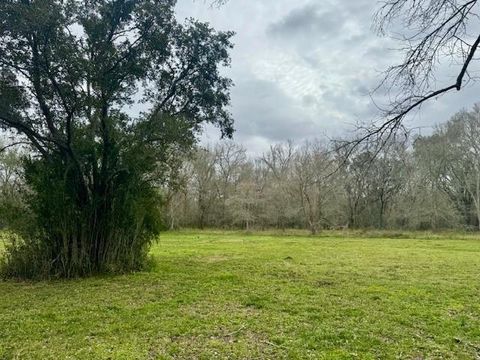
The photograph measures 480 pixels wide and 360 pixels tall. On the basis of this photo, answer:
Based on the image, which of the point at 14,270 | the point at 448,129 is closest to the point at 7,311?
the point at 14,270

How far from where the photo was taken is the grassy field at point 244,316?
389 centimetres

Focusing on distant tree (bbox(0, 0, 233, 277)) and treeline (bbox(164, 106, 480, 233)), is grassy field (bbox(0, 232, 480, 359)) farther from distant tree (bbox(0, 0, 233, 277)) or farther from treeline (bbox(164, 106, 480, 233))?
treeline (bbox(164, 106, 480, 233))

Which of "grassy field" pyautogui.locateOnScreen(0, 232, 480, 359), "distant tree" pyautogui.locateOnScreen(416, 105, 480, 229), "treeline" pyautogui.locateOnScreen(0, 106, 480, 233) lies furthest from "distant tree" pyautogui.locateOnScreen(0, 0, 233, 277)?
"distant tree" pyautogui.locateOnScreen(416, 105, 480, 229)

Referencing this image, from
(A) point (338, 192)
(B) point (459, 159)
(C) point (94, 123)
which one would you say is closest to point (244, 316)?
(C) point (94, 123)

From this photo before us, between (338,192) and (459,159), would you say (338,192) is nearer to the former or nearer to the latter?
(338,192)

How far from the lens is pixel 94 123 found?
8.62 meters

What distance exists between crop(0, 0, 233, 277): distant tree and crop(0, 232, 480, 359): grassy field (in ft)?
3.04

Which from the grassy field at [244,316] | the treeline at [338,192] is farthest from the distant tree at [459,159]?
the grassy field at [244,316]

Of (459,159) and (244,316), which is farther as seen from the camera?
(459,159)

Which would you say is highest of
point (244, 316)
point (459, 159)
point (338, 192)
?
point (459, 159)

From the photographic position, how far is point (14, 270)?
27.6ft

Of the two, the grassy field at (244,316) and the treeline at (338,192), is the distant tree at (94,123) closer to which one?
the grassy field at (244,316)

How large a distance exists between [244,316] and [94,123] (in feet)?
18.6

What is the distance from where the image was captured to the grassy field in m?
3.89
